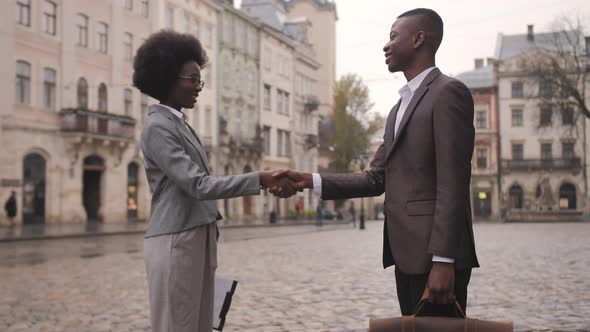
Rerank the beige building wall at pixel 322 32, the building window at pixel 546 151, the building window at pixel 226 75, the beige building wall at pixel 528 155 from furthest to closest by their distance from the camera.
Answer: the beige building wall at pixel 322 32, the building window at pixel 546 151, the beige building wall at pixel 528 155, the building window at pixel 226 75

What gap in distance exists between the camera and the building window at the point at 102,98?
3594 centimetres

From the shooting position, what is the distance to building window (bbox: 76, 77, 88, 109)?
34.3m

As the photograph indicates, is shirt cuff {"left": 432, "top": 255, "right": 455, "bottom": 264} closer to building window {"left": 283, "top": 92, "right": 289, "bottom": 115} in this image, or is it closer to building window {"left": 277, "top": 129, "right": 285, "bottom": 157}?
building window {"left": 277, "top": 129, "right": 285, "bottom": 157}

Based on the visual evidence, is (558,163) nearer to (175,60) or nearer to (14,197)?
(14,197)

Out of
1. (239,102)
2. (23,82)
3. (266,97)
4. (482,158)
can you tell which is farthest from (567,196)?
(23,82)

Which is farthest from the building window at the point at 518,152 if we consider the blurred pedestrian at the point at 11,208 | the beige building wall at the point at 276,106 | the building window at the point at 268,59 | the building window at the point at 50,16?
the blurred pedestrian at the point at 11,208

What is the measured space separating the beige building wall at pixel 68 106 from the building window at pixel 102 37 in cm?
10

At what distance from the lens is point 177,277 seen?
3.46m

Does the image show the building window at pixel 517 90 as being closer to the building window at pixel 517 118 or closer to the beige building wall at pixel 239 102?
the building window at pixel 517 118

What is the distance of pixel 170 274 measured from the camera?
136 inches

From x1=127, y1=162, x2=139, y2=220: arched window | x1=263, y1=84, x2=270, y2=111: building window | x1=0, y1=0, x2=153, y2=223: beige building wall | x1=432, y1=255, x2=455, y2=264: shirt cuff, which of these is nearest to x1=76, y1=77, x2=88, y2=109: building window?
x1=0, y1=0, x2=153, y2=223: beige building wall

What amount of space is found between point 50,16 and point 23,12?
187 centimetres

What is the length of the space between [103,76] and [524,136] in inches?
1866

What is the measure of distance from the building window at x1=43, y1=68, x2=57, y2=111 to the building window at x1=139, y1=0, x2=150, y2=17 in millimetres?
8111
